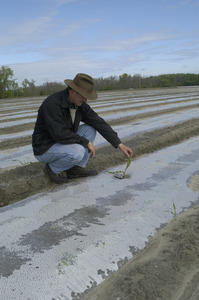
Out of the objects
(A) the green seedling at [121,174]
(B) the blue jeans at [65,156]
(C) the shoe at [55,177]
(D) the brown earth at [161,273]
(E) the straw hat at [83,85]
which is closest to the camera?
(D) the brown earth at [161,273]

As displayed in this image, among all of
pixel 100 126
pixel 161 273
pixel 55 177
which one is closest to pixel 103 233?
pixel 161 273

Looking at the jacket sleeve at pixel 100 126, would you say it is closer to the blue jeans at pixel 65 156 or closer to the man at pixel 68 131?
the man at pixel 68 131

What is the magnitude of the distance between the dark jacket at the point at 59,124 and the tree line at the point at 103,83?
22.7m

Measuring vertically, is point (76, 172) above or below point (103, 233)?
above

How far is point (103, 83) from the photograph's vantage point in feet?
97.1

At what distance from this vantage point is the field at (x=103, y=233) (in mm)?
1437

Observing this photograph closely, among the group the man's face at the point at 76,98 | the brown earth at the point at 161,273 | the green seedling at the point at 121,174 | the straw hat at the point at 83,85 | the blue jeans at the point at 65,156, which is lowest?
the brown earth at the point at 161,273

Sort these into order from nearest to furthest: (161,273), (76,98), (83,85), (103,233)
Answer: (161,273), (103,233), (83,85), (76,98)

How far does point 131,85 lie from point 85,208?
28.3m

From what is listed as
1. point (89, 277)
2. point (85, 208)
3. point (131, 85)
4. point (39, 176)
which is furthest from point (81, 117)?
point (131, 85)

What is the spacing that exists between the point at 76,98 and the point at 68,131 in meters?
0.31

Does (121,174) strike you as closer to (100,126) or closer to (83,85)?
(100,126)

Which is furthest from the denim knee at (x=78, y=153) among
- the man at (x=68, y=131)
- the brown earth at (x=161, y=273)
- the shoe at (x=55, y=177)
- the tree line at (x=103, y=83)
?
the tree line at (x=103, y=83)

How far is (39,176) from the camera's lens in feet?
9.86
